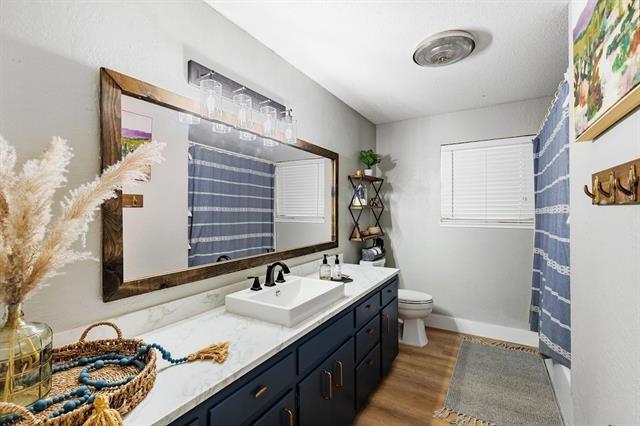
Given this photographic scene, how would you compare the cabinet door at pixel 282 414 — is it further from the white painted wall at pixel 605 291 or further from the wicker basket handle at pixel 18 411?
the white painted wall at pixel 605 291

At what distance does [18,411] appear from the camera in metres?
0.61

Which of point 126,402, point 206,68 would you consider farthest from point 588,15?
point 126,402

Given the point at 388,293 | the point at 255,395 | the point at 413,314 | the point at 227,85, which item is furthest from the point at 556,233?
the point at 227,85

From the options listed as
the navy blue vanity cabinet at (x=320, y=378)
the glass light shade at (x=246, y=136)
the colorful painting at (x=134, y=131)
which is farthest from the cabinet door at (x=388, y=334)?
the colorful painting at (x=134, y=131)

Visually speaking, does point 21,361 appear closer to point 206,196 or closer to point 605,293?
point 206,196

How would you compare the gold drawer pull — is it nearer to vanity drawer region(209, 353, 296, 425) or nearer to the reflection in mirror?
vanity drawer region(209, 353, 296, 425)

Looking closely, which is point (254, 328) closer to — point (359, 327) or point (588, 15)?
point (359, 327)

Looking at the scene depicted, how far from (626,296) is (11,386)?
5.43 ft

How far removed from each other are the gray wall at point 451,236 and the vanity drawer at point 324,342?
1.89 m

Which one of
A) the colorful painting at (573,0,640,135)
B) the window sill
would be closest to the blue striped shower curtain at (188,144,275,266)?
the colorful painting at (573,0,640,135)

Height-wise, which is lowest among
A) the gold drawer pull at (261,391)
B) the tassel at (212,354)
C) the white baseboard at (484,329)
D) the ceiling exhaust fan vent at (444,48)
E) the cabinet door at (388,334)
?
the white baseboard at (484,329)

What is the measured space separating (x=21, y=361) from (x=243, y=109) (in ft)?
4.61

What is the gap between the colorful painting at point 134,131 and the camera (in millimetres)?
1210

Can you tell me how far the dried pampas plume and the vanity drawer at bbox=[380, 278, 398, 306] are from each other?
6.22 ft
